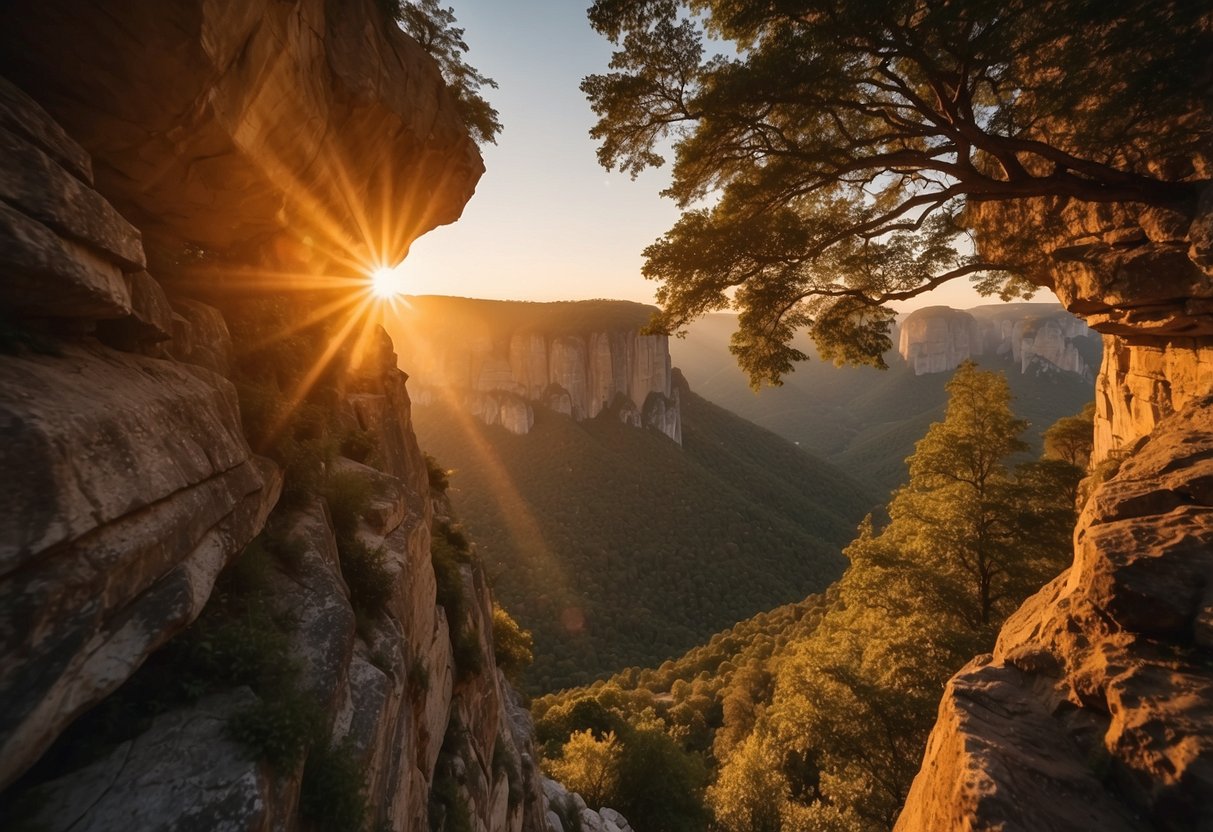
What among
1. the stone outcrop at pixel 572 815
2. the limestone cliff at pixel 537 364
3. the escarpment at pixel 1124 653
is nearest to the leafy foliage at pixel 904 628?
the stone outcrop at pixel 572 815

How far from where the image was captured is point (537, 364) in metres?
73.7

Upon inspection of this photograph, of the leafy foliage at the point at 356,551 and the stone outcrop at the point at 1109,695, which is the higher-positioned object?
the stone outcrop at the point at 1109,695

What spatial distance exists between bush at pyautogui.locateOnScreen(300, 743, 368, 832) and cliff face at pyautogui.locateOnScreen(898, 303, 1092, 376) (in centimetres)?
13991

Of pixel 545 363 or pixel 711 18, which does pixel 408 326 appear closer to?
pixel 545 363

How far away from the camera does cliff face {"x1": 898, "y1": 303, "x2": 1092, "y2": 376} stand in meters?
109

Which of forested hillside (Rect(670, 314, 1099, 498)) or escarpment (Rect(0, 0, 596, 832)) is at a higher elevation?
forested hillside (Rect(670, 314, 1099, 498))

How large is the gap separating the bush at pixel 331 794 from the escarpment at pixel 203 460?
0.06 ft

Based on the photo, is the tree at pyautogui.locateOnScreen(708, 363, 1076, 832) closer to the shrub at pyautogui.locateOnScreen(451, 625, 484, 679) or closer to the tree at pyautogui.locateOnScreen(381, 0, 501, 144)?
the shrub at pyautogui.locateOnScreen(451, 625, 484, 679)

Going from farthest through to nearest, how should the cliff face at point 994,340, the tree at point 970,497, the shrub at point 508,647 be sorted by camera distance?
the cliff face at point 994,340
the shrub at point 508,647
the tree at point 970,497

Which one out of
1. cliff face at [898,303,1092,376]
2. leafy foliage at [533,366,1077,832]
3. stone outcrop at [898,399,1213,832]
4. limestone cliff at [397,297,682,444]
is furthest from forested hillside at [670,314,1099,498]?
stone outcrop at [898,399,1213,832]

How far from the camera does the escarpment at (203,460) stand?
2.82 m

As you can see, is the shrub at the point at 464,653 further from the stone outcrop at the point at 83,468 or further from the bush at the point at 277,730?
the bush at the point at 277,730

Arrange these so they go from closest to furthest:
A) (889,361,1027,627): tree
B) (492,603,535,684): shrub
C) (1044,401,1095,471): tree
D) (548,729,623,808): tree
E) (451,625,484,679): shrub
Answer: (451,625,484,679): shrub → (889,361,1027,627): tree → (492,603,535,684): shrub → (1044,401,1095,471): tree → (548,729,623,808): tree

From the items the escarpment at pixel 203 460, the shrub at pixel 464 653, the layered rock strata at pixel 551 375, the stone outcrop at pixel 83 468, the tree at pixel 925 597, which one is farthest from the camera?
the layered rock strata at pixel 551 375
